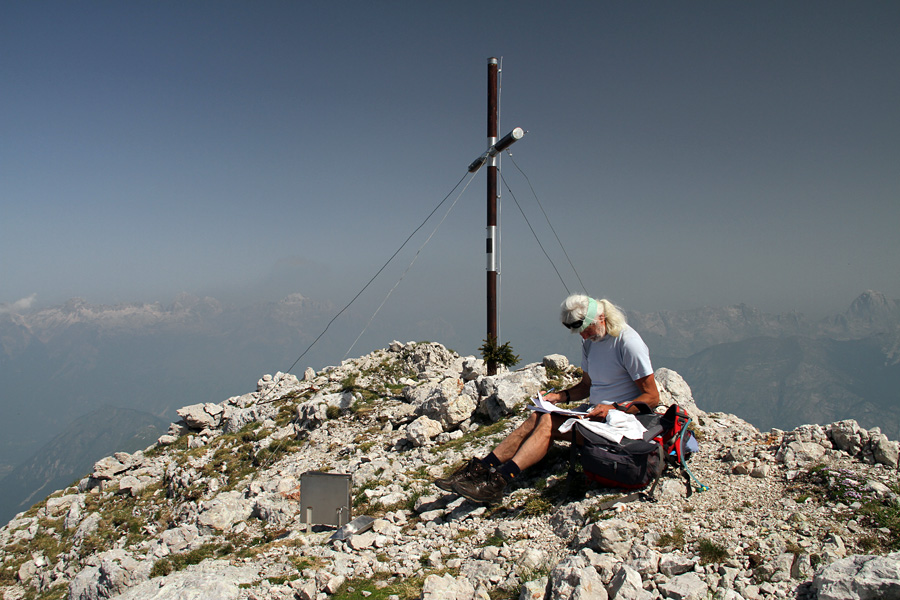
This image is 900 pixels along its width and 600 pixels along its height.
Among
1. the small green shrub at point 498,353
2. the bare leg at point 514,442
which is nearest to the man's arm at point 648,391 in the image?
the bare leg at point 514,442

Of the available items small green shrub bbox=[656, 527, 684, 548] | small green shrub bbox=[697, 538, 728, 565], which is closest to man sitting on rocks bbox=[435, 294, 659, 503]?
small green shrub bbox=[656, 527, 684, 548]

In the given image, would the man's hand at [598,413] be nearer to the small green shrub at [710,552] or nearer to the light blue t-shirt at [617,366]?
the light blue t-shirt at [617,366]

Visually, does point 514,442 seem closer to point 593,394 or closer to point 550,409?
point 550,409

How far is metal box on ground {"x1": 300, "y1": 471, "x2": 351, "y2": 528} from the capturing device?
743 cm

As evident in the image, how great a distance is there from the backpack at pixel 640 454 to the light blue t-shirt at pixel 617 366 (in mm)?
411

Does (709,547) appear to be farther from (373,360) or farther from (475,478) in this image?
(373,360)

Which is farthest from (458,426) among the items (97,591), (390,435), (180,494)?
(180,494)

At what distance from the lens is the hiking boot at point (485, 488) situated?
6410 millimetres

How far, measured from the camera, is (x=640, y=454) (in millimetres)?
5848

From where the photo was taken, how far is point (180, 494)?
43.0 ft

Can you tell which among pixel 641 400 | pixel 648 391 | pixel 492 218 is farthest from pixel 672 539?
pixel 492 218

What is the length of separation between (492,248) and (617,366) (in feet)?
29.6

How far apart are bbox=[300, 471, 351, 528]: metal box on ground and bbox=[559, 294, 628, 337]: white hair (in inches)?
168

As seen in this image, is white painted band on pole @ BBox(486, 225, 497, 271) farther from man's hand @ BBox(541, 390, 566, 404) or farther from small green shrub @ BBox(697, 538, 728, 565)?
small green shrub @ BBox(697, 538, 728, 565)
